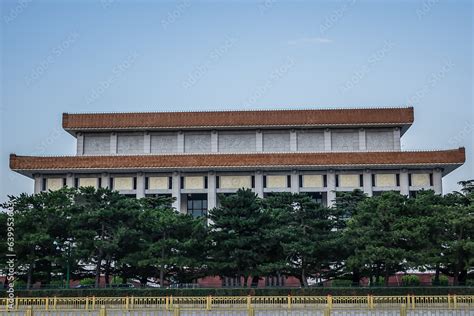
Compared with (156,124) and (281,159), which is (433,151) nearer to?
(281,159)

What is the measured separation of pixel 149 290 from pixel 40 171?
72.1ft

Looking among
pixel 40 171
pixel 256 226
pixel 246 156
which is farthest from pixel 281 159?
pixel 40 171

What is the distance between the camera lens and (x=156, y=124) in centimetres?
4978

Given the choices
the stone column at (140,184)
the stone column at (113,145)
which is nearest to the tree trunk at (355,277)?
the stone column at (140,184)

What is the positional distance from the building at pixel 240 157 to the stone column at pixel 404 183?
0.24ft

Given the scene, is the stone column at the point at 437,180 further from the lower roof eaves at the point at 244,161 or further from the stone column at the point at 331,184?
the stone column at the point at 331,184

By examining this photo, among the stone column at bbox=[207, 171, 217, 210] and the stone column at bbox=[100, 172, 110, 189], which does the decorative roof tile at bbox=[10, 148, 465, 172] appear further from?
the stone column at bbox=[207, 171, 217, 210]

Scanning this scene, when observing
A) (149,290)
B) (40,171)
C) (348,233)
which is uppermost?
(40,171)

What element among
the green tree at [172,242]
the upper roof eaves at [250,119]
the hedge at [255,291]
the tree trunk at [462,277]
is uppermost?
the upper roof eaves at [250,119]

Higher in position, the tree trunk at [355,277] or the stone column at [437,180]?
the stone column at [437,180]

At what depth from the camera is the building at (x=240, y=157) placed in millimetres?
46719

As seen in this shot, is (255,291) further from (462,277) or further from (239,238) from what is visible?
(462,277)

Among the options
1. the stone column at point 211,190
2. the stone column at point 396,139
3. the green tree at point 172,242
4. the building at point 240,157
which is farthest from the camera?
the stone column at point 396,139

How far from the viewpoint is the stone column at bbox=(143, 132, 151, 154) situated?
50656 millimetres
